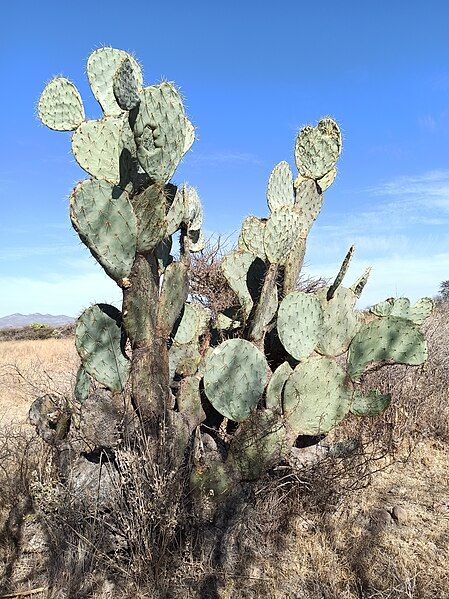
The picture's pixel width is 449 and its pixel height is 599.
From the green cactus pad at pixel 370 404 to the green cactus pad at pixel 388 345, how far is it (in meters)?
0.15

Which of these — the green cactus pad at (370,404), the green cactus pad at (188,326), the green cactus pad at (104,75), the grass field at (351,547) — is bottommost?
the grass field at (351,547)

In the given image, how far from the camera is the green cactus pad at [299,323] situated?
334 cm

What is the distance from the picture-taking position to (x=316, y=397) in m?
3.31

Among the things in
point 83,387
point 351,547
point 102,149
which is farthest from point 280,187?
point 351,547

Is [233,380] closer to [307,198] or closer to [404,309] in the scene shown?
[307,198]

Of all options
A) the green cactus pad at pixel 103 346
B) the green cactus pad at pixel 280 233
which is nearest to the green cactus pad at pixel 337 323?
the green cactus pad at pixel 280 233

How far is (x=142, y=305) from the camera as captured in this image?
2.96m

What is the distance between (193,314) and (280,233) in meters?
0.93

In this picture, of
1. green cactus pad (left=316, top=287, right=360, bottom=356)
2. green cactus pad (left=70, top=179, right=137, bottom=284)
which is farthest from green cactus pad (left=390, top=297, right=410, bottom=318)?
green cactus pad (left=70, top=179, right=137, bottom=284)

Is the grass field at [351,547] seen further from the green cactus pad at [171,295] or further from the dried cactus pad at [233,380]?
the green cactus pad at [171,295]

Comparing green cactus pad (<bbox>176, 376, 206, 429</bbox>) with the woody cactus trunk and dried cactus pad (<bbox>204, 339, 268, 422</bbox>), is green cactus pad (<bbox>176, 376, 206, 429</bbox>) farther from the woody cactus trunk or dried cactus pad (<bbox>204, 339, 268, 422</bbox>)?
dried cactus pad (<bbox>204, 339, 268, 422</bbox>)

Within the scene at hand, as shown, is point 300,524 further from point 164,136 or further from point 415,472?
point 164,136

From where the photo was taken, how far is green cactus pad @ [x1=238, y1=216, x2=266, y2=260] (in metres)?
4.17

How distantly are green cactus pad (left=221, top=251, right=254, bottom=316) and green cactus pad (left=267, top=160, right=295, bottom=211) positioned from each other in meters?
0.43
